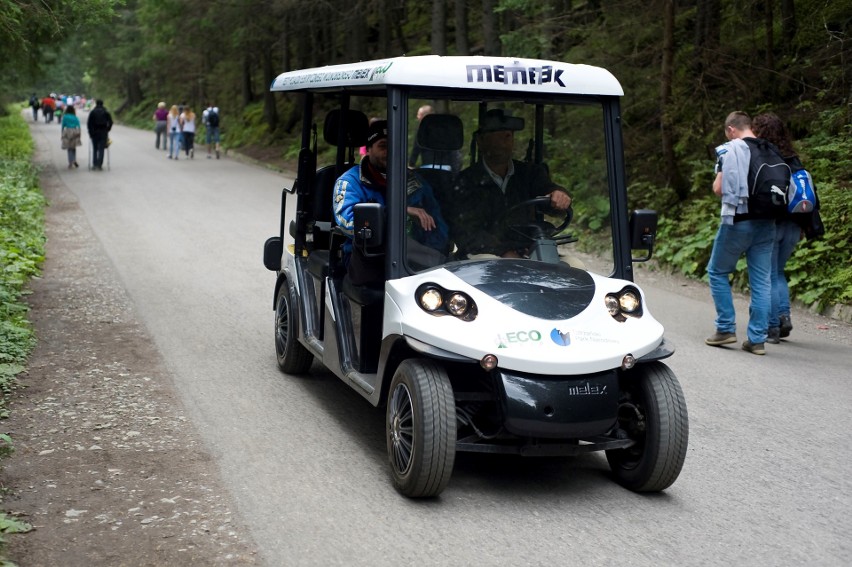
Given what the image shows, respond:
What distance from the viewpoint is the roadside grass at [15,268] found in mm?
6680

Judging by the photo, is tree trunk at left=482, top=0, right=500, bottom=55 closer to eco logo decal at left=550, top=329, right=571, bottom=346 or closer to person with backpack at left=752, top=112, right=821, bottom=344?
person with backpack at left=752, top=112, right=821, bottom=344

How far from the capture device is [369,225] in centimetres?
534

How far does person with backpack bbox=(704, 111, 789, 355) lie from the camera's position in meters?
8.70

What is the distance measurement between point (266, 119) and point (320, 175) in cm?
3208

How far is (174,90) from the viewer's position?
61375 mm

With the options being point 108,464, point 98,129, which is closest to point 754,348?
point 108,464

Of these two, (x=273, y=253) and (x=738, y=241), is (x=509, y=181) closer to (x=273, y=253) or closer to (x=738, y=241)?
(x=273, y=253)

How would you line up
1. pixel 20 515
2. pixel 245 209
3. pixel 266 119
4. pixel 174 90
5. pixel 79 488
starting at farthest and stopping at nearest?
1. pixel 174 90
2. pixel 266 119
3. pixel 245 209
4. pixel 79 488
5. pixel 20 515

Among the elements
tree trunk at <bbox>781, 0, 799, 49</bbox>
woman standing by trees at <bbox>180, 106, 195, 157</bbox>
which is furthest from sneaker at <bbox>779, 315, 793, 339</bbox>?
woman standing by trees at <bbox>180, 106, 195, 157</bbox>

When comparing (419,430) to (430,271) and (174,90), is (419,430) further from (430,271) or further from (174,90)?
(174,90)

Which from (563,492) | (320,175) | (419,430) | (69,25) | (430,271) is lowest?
(563,492)

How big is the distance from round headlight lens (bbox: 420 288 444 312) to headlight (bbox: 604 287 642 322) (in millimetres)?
911

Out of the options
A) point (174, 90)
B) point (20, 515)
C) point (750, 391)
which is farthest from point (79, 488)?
point (174, 90)

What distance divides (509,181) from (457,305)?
997mm
